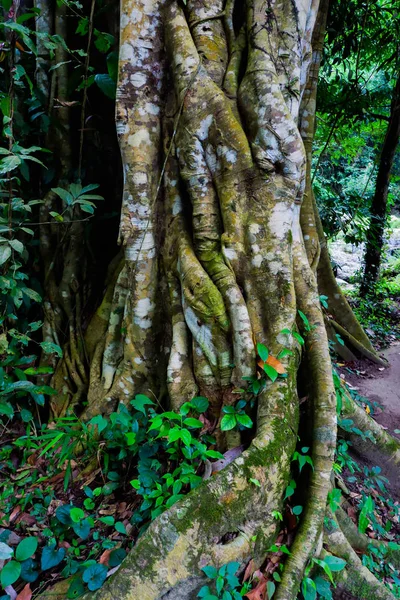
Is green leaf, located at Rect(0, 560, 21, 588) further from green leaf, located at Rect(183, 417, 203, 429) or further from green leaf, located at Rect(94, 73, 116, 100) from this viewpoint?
green leaf, located at Rect(94, 73, 116, 100)

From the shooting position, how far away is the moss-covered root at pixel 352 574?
195 cm

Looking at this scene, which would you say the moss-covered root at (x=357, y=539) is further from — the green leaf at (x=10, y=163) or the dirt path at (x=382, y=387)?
the green leaf at (x=10, y=163)

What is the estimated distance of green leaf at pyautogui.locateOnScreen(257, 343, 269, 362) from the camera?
204cm

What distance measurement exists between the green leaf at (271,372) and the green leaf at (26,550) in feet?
4.21

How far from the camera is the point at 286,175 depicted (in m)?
2.30

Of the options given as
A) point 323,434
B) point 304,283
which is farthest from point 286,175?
point 323,434

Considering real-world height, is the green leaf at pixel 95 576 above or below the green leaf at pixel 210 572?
below

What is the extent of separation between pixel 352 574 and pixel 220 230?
197 centimetres

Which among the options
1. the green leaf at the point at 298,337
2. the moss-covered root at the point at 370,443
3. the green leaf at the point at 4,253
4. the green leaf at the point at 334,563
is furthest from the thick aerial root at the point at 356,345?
the green leaf at the point at 4,253

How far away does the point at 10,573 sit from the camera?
1629mm

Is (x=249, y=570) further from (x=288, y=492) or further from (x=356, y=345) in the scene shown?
(x=356, y=345)

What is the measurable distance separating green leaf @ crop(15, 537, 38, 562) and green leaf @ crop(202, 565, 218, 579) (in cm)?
74

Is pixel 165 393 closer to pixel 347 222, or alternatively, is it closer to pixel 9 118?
pixel 9 118

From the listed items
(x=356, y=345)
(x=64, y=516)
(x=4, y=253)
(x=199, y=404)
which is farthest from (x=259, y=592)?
(x=356, y=345)
